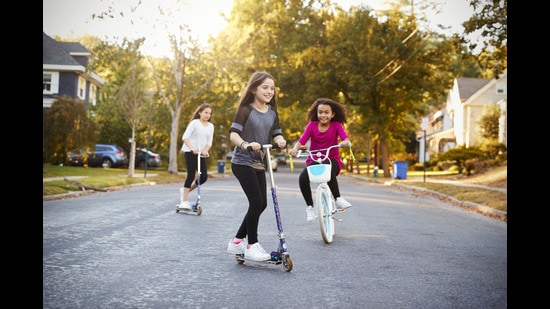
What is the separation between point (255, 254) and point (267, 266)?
33 cm


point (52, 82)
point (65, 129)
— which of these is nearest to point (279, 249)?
point (65, 129)

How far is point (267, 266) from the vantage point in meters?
6.21

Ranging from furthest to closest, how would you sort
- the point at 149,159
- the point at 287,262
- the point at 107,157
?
1. the point at 149,159
2. the point at 107,157
3. the point at 287,262

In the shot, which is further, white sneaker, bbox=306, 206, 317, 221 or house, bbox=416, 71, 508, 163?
house, bbox=416, 71, 508, 163

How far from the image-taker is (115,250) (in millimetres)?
6938

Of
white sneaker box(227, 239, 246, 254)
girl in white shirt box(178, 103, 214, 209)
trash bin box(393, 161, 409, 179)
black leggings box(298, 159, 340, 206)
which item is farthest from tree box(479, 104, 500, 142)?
white sneaker box(227, 239, 246, 254)

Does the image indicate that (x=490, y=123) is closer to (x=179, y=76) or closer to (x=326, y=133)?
→ (x=179, y=76)

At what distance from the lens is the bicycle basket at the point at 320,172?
7644 millimetres

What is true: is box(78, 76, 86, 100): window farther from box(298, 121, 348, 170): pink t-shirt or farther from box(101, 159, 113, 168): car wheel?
box(298, 121, 348, 170): pink t-shirt

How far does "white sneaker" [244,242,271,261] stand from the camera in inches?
234

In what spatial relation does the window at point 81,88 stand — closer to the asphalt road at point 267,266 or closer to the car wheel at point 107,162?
the car wheel at point 107,162
